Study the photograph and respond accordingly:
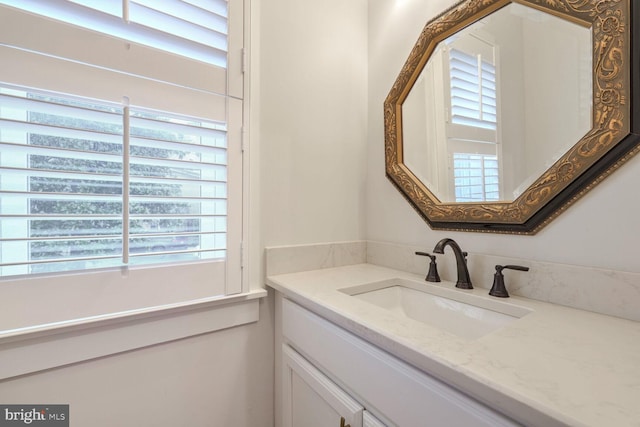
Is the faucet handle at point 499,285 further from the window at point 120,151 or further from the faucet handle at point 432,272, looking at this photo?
the window at point 120,151

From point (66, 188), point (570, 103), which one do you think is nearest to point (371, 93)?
point (570, 103)

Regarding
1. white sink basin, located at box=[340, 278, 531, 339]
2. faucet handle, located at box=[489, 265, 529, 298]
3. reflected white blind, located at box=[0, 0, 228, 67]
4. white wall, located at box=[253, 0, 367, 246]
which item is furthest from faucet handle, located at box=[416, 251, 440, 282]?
reflected white blind, located at box=[0, 0, 228, 67]

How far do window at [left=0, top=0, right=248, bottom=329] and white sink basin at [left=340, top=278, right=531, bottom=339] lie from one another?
1.68ft

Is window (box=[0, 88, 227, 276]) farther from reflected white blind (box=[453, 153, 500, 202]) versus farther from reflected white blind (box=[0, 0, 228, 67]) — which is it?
reflected white blind (box=[453, 153, 500, 202])

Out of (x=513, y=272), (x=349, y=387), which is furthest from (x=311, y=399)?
(x=513, y=272)

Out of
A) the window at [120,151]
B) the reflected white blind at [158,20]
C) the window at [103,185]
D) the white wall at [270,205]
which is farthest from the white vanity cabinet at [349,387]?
the reflected white blind at [158,20]

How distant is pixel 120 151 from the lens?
838 millimetres

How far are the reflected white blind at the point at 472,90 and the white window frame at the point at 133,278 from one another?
0.78m

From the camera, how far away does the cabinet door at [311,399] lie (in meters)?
0.73

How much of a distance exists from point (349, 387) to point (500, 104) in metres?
0.97

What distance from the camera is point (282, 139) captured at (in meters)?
1.17

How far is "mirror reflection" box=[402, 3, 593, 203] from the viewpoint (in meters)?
0.79

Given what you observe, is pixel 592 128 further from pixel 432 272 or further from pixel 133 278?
pixel 133 278

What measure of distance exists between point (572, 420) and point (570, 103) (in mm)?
789
